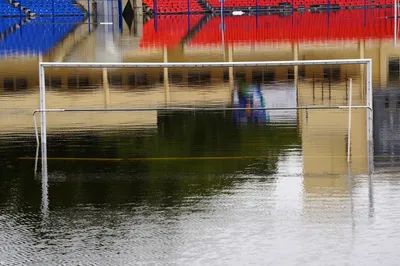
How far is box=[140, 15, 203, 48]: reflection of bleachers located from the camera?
1618 inches

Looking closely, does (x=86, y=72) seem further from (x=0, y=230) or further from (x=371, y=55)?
(x=0, y=230)

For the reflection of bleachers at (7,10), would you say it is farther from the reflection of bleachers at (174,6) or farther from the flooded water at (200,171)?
the flooded water at (200,171)

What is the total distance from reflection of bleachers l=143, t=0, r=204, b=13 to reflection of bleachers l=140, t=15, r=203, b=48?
7.41ft

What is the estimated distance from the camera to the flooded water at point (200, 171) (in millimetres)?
9906

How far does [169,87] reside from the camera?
25.2 meters

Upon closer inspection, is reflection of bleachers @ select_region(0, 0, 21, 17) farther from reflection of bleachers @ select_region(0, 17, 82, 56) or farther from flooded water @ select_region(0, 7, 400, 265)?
flooded water @ select_region(0, 7, 400, 265)

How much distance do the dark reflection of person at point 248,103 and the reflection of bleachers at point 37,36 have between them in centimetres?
1465

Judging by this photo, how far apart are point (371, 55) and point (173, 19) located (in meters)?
30.6

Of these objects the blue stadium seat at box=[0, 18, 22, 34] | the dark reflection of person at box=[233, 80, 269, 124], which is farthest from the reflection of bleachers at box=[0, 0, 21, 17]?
the dark reflection of person at box=[233, 80, 269, 124]

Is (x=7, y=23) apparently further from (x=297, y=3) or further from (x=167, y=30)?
(x=297, y=3)

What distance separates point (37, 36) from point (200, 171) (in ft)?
114

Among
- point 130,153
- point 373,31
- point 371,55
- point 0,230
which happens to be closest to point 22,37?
point 373,31

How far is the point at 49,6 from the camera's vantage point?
65.4 meters

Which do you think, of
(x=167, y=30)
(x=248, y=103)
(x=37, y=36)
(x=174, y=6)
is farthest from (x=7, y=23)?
(x=248, y=103)
